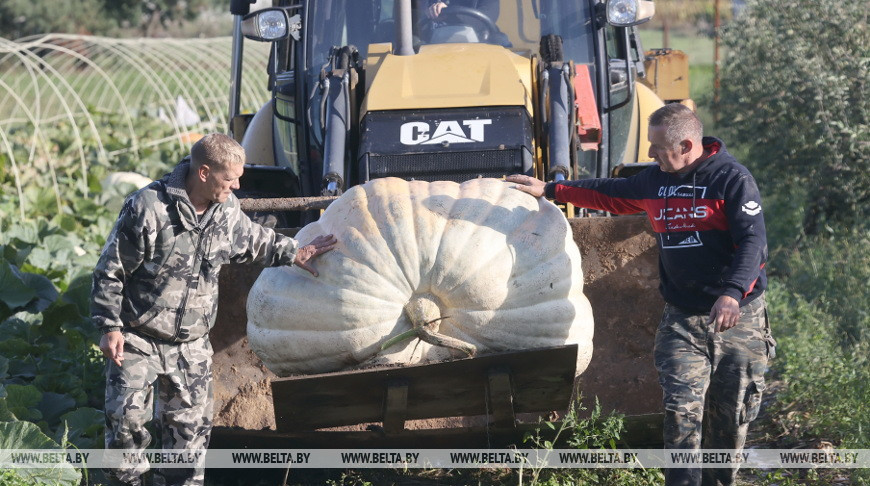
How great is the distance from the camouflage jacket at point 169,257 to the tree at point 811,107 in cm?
608

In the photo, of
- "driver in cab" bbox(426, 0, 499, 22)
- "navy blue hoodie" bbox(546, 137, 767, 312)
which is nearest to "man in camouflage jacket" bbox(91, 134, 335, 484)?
"navy blue hoodie" bbox(546, 137, 767, 312)

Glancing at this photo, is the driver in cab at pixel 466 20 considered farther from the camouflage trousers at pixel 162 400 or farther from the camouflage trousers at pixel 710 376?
the camouflage trousers at pixel 162 400

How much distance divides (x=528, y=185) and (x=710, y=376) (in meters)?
1.15

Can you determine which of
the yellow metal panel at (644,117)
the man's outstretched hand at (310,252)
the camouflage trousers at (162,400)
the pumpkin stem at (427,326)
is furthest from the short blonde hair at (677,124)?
the camouflage trousers at (162,400)

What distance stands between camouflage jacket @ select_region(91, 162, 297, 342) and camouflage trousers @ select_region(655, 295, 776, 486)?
5.38ft

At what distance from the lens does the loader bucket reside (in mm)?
4973

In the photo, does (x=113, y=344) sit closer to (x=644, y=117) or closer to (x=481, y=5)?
(x=481, y=5)

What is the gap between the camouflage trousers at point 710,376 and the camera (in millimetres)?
4207

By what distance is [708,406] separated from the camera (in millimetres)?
4430

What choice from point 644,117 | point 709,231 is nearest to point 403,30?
point 644,117

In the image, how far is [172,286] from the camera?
13.8ft

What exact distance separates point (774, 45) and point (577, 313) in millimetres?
8819

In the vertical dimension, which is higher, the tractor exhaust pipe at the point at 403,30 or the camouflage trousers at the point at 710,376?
the tractor exhaust pipe at the point at 403,30

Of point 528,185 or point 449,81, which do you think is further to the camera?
point 449,81
